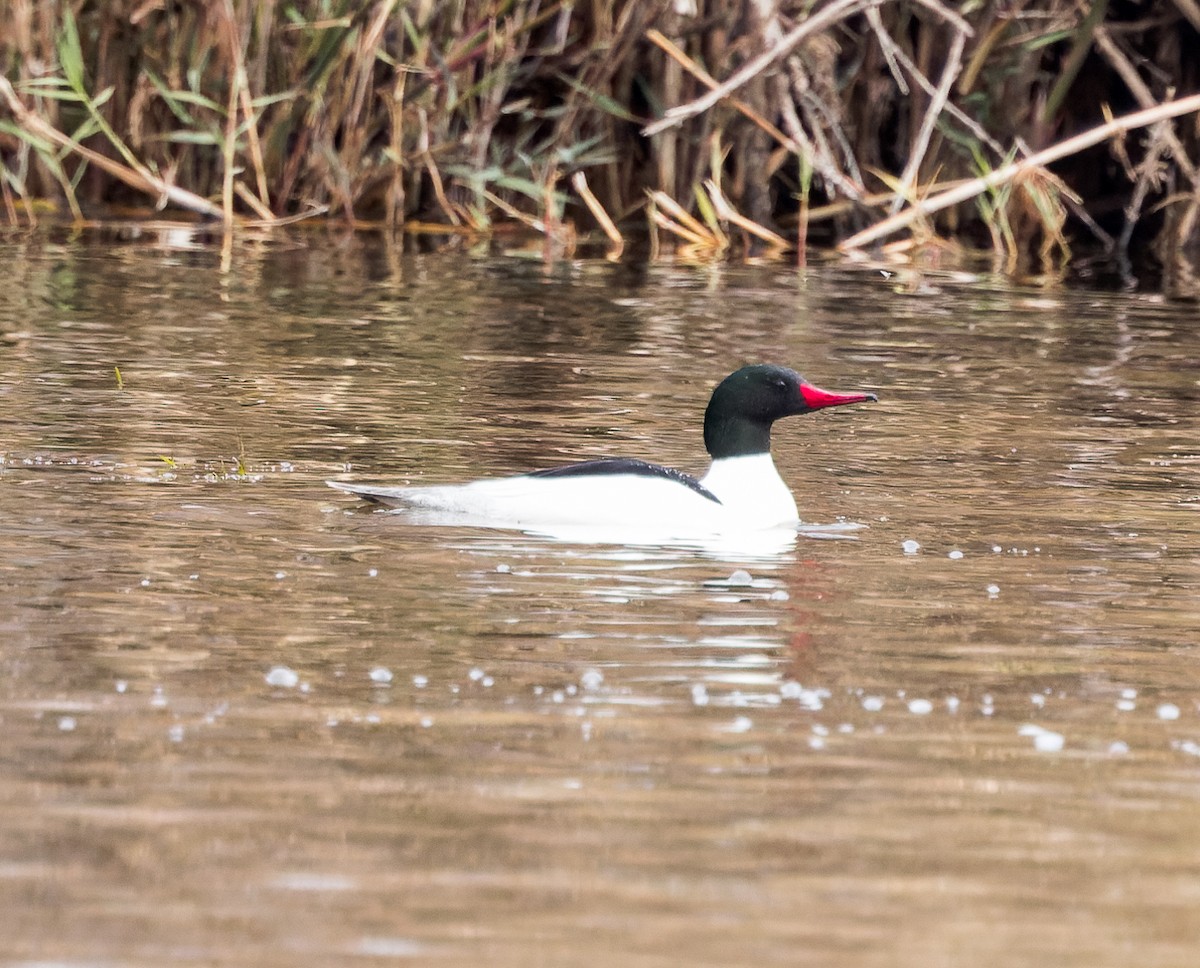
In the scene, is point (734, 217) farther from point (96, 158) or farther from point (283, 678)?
point (283, 678)

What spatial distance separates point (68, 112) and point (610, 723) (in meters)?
14.0

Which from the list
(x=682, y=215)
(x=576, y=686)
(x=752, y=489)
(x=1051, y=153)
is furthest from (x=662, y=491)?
(x=682, y=215)

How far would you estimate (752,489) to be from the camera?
27.0 ft

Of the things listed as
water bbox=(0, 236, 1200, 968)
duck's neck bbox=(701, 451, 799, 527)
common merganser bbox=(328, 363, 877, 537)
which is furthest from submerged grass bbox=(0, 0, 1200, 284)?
duck's neck bbox=(701, 451, 799, 527)

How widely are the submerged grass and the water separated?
5693mm

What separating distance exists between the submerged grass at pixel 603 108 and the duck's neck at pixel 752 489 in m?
7.67

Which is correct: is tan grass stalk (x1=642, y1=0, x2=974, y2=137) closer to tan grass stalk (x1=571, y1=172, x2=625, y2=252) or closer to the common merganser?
tan grass stalk (x1=571, y1=172, x2=625, y2=252)

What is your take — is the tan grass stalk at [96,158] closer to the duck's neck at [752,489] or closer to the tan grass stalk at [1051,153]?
the tan grass stalk at [1051,153]

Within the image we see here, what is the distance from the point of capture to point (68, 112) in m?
18.2

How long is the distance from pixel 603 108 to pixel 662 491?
10.3m

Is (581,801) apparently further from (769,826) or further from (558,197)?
(558,197)

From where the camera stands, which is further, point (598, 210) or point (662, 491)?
point (598, 210)

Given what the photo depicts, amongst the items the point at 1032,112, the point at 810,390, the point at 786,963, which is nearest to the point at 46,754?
the point at 786,963

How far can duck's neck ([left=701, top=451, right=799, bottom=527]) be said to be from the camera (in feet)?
26.7
